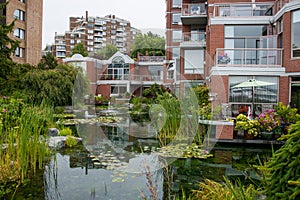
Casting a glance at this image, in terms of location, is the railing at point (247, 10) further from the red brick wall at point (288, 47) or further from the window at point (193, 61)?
the window at point (193, 61)

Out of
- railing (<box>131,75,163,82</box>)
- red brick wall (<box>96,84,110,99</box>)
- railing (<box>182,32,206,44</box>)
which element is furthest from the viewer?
railing (<box>131,75,163,82</box>)

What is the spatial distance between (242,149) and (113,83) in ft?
39.7

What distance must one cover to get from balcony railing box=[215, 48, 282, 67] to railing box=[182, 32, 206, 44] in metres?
6.56

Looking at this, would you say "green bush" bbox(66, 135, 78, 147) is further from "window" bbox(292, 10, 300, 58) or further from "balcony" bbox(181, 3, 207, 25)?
"balcony" bbox(181, 3, 207, 25)

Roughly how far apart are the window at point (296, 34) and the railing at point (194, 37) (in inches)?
319

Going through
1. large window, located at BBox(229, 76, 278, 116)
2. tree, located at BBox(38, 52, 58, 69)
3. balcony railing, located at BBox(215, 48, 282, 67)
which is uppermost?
tree, located at BBox(38, 52, 58, 69)

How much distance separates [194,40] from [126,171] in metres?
15.7

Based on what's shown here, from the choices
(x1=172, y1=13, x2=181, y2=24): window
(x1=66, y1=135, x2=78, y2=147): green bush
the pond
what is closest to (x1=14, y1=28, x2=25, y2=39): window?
(x1=172, y1=13, x2=181, y2=24): window

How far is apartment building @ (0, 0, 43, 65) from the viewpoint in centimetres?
2738

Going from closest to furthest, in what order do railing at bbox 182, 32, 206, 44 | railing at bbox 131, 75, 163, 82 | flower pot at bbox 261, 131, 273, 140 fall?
flower pot at bbox 261, 131, 273, 140
railing at bbox 182, 32, 206, 44
railing at bbox 131, 75, 163, 82

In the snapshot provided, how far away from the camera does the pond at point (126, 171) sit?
4746mm

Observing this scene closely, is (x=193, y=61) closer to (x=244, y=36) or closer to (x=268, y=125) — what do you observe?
(x=244, y=36)

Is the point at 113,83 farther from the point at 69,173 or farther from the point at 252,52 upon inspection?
the point at 69,173

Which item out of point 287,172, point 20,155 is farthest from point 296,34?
point 287,172
